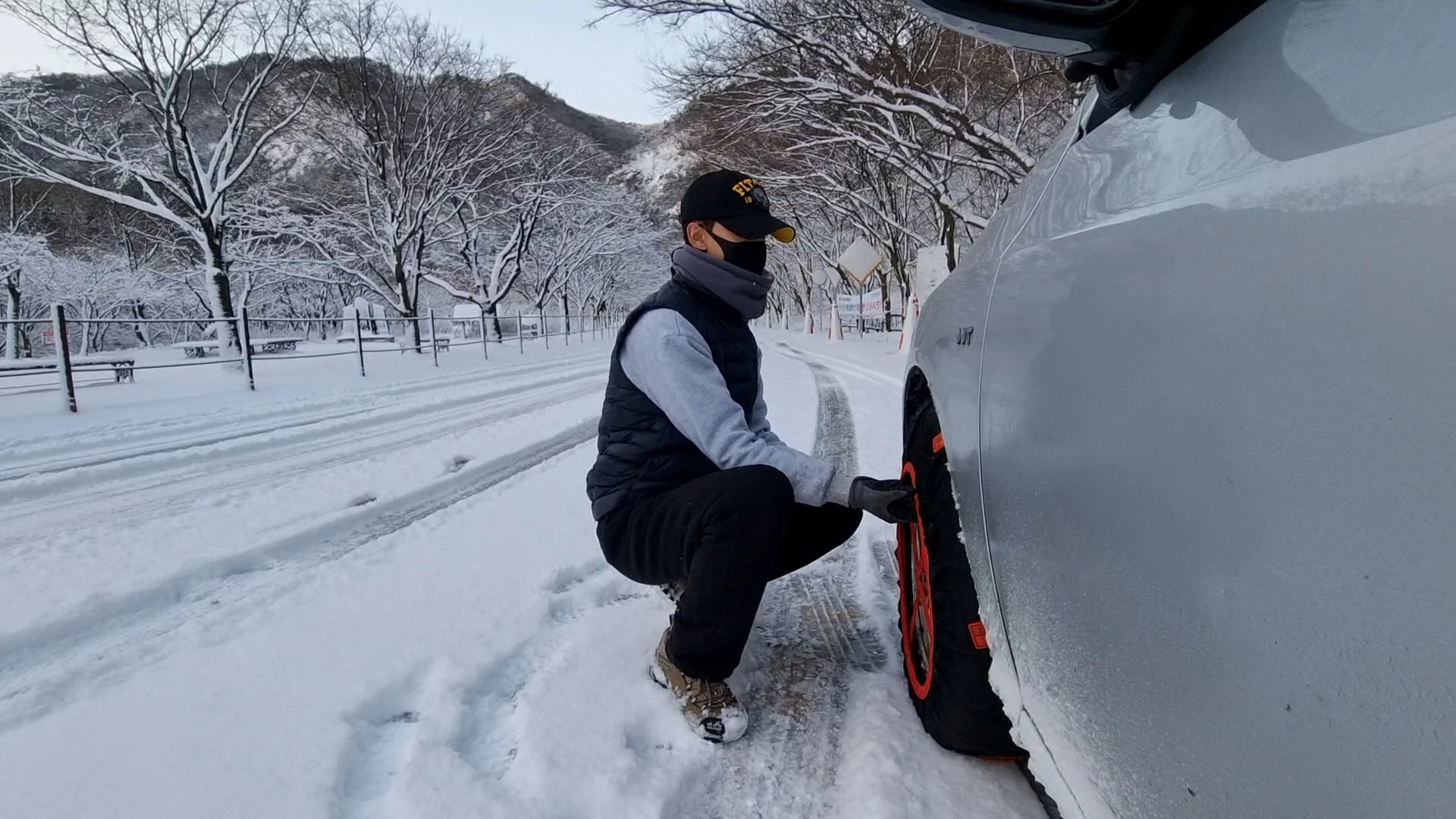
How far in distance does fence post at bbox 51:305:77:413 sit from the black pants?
→ 355 inches

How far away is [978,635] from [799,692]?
699 millimetres

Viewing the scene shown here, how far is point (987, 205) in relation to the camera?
955 inches

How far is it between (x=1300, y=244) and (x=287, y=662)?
Answer: 2468mm

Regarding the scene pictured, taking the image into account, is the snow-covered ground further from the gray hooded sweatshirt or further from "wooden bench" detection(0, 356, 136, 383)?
"wooden bench" detection(0, 356, 136, 383)

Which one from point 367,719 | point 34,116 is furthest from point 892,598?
point 34,116

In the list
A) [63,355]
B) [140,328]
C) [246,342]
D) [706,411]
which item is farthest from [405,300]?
[140,328]

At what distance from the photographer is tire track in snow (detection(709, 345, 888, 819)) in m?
1.55

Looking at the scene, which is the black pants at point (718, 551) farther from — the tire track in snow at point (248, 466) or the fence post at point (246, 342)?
the fence post at point (246, 342)

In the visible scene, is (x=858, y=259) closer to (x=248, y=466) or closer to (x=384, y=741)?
(x=248, y=466)

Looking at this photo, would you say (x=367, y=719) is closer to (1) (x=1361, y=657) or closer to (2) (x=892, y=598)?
(2) (x=892, y=598)

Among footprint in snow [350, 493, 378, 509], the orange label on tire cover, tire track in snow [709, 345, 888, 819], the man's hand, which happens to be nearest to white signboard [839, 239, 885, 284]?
footprint in snow [350, 493, 378, 509]

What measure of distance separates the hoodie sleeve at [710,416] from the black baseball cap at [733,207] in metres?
0.32

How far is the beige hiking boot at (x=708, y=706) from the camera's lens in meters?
1.74

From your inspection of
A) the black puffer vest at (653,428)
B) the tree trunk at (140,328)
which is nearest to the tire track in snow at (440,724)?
the black puffer vest at (653,428)
